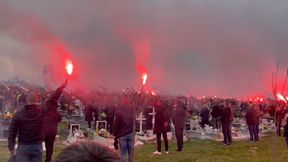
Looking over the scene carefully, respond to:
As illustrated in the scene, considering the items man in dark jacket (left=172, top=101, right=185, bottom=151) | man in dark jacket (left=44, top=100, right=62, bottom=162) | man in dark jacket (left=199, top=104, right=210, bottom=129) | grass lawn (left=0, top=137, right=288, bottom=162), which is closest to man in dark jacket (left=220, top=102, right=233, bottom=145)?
grass lawn (left=0, top=137, right=288, bottom=162)

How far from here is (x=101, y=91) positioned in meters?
16.9

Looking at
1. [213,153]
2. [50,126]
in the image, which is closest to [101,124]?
[213,153]

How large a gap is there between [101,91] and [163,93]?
3.19 meters

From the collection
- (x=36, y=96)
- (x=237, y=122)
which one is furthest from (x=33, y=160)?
(x=237, y=122)

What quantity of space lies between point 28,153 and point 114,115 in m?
6.63

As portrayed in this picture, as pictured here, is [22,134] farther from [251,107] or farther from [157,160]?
[251,107]

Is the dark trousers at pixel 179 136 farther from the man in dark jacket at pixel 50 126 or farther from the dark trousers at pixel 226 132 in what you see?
the man in dark jacket at pixel 50 126

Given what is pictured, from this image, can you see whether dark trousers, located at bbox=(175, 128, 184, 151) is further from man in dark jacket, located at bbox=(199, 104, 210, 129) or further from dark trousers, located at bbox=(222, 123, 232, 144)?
man in dark jacket, located at bbox=(199, 104, 210, 129)

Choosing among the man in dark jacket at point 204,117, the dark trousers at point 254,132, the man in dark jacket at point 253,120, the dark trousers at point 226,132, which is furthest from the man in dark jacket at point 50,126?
the man in dark jacket at point 204,117

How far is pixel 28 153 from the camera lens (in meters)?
5.81

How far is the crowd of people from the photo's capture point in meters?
5.82

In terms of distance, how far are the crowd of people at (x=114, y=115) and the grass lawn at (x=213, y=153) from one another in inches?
19.0

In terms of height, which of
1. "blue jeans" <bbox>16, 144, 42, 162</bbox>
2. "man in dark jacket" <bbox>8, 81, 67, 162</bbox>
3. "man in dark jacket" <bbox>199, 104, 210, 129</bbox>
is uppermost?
"man in dark jacket" <bbox>199, 104, 210, 129</bbox>

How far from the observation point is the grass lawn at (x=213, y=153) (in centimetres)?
1127
